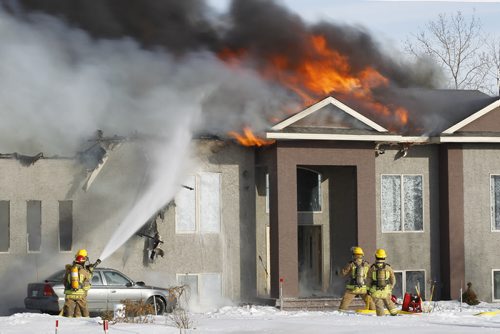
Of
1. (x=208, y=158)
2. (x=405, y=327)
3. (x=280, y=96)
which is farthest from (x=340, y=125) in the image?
(x=405, y=327)

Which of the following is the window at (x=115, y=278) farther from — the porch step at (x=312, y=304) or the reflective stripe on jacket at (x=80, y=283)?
the porch step at (x=312, y=304)

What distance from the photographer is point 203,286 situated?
26859 millimetres

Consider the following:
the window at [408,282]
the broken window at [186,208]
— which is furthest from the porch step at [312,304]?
the broken window at [186,208]

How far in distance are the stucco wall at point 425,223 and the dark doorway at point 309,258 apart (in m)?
1.87

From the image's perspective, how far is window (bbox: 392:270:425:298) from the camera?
28.7m

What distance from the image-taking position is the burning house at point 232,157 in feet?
85.4

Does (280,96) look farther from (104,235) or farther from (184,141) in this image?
(104,235)

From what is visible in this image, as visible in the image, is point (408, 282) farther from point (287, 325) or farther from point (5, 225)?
point (5, 225)

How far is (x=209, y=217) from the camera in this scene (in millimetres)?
27156

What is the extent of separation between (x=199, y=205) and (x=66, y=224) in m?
3.47

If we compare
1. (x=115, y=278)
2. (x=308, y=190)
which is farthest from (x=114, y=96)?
(x=308, y=190)

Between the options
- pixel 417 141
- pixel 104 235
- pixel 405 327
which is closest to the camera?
pixel 405 327

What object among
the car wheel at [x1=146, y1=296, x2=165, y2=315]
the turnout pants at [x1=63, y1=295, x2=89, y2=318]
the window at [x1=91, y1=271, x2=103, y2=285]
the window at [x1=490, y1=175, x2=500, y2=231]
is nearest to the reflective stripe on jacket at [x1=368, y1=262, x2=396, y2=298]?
the car wheel at [x1=146, y1=296, x2=165, y2=315]

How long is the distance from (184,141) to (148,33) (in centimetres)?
415
